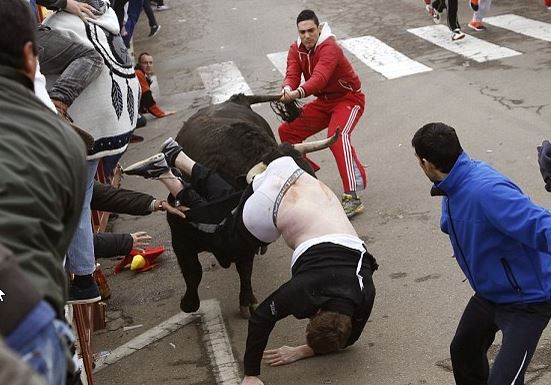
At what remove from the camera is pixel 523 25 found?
1467 cm

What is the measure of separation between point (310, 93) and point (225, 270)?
182 centimetres

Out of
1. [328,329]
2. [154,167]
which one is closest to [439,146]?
[328,329]

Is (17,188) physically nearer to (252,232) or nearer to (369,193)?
(252,232)

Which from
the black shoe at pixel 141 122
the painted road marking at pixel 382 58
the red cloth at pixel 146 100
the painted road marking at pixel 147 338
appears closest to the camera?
the painted road marking at pixel 147 338

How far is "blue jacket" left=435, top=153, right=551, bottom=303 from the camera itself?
4.16 metres

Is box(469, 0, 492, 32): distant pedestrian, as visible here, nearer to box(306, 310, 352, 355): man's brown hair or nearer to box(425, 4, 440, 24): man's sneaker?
box(425, 4, 440, 24): man's sneaker

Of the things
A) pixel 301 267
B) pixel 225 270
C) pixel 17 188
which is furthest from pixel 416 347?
pixel 17 188

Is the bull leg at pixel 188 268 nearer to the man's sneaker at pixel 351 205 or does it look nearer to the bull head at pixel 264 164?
the bull head at pixel 264 164

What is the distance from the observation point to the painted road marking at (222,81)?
42.8ft

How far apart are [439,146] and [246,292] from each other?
2.36 metres

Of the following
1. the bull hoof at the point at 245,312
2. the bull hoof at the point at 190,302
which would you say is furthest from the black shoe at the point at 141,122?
the bull hoof at the point at 245,312

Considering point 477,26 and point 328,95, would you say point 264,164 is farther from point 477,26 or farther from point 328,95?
point 477,26

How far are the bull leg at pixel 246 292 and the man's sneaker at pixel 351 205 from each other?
6.07 ft

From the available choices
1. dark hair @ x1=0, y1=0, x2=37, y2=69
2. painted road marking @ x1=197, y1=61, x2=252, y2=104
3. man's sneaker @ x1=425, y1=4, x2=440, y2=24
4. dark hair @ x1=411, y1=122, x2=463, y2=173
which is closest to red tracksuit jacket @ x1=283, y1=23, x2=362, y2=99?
dark hair @ x1=411, y1=122, x2=463, y2=173
